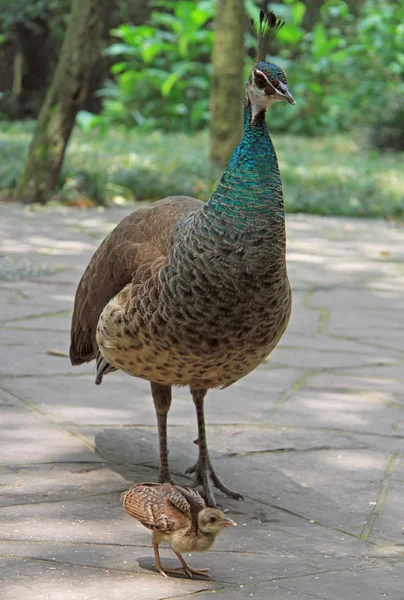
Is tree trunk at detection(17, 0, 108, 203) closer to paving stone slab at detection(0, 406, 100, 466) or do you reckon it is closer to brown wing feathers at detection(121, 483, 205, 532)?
paving stone slab at detection(0, 406, 100, 466)

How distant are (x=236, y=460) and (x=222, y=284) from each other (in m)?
1.09

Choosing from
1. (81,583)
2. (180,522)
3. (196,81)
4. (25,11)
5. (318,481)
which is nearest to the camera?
(81,583)

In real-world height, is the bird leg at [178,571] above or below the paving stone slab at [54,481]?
above

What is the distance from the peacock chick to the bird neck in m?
0.96

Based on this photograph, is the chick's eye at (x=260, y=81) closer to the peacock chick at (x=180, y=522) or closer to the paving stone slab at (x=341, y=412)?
the peacock chick at (x=180, y=522)

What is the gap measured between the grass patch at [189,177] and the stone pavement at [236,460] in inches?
155

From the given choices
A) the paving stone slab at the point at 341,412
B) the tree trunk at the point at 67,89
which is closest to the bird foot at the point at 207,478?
the paving stone slab at the point at 341,412

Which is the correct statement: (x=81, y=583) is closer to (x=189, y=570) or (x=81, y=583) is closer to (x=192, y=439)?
(x=189, y=570)

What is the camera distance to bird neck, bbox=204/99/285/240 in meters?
3.42

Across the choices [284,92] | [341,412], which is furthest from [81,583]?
[341,412]

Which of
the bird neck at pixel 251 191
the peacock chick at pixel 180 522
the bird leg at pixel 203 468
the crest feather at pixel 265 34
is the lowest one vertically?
the bird leg at pixel 203 468

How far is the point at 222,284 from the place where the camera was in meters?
3.38

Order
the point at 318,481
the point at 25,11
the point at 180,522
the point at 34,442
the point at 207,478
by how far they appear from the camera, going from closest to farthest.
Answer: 1. the point at 180,522
2. the point at 207,478
3. the point at 318,481
4. the point at 34,442
5. the point at 25,11

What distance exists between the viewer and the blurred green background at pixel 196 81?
16.2 m
